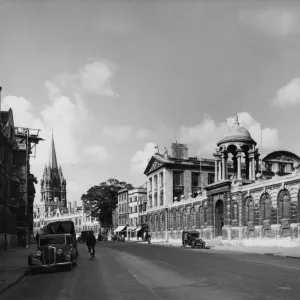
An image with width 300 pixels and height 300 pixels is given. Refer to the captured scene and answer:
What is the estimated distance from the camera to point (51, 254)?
2208 centimetres

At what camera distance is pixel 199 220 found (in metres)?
67.8

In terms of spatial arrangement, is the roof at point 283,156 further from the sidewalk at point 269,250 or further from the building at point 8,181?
the building at point 8,181

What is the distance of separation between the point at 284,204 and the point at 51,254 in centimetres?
3019

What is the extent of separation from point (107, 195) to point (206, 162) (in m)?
37.0

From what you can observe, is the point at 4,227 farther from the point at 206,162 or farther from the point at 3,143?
the point at 206,162

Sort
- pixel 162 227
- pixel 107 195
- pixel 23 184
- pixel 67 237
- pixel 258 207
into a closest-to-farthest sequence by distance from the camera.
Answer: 1. pixel 67 237
2. pixel 258 207
3. pixel 23 184
4. pixel 162 227
5. pixel 107 195

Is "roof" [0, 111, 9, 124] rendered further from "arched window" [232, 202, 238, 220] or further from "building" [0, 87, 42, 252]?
"arched window" [232, 202, 238, 220]

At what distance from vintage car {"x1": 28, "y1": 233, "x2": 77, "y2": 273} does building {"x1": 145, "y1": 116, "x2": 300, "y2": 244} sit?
89.8 ft

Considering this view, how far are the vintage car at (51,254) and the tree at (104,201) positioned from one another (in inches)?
3628

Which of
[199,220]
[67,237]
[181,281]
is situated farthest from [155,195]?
[181,281]

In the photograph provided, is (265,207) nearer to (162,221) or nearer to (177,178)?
(162,221)

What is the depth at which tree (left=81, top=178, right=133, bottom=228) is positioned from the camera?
117000 millimetres

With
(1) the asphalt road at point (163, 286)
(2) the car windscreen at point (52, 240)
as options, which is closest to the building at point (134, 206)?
(2) the car windscreen at point (52, 240)

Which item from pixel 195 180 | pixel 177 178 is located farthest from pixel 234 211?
pixel 195 180
